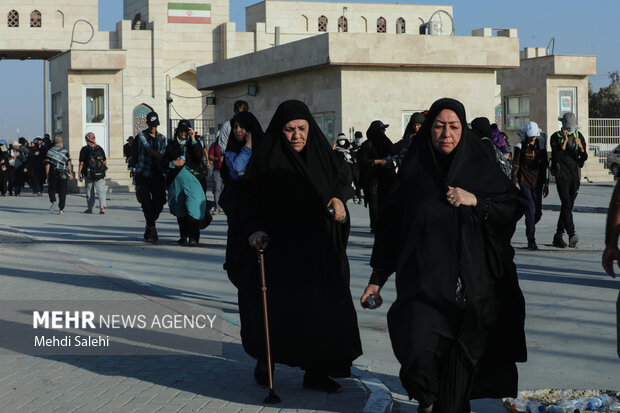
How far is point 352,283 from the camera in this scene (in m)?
9.52

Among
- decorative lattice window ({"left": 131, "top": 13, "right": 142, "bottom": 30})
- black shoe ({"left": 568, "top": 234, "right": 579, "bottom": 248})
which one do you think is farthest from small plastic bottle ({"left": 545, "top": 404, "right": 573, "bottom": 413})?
decorative lattice window ({"left": 131, "top": 13, "right": 142, "bottom": 30})

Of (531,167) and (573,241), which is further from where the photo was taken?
(573,241)

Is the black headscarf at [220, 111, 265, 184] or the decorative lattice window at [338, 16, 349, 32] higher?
the decorative lattice window at [338, 16, 349, 32]

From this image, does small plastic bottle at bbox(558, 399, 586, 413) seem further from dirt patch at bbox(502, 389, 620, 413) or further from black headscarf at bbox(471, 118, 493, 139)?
black headscarf at bbox(471, 118, 493, 139)

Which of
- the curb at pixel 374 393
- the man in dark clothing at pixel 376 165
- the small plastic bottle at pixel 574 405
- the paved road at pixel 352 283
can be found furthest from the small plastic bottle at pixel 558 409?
the man in dark clothing at pixel 376 165

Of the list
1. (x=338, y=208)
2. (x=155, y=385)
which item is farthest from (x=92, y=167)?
(x=338, y=208)

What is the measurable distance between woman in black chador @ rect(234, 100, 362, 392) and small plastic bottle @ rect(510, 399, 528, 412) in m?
0.82

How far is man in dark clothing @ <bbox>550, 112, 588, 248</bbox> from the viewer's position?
12544mm

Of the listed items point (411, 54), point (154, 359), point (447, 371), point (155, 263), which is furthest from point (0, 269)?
point (411, 54)

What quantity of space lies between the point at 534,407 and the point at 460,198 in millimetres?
1216

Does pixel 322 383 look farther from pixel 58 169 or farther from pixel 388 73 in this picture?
pixel 388 73

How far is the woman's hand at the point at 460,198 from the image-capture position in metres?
4.44

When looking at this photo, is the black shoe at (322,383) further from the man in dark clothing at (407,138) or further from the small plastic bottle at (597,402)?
the man in dark clothing at (407,138)

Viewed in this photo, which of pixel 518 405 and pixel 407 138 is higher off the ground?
pixel 407 138
